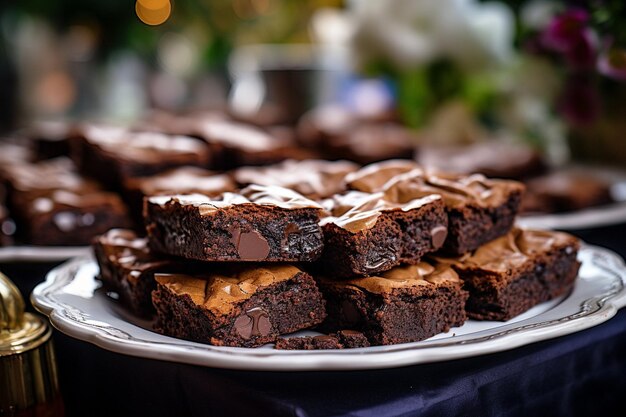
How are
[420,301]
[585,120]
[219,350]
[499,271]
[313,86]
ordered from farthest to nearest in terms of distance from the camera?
[313,86] → [585,120] → [499,271] → [420,301] → [219,350]

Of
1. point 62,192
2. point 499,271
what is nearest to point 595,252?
point 499,271

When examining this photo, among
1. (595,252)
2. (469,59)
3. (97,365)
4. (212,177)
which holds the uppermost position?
(469,59)

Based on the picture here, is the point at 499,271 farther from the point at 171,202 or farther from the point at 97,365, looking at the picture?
the point at 97,365

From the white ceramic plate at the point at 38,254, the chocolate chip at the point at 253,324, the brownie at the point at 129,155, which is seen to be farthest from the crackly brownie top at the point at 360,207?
the brownie at the point at 129,155

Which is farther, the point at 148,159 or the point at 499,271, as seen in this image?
the point at 148,159

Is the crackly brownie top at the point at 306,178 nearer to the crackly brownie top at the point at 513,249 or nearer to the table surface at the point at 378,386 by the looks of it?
the crackly brownie top at the point at 513,249

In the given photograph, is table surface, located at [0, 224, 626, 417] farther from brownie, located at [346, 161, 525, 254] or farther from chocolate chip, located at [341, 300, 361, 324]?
brownie, located at [346, 161, 525, 254]

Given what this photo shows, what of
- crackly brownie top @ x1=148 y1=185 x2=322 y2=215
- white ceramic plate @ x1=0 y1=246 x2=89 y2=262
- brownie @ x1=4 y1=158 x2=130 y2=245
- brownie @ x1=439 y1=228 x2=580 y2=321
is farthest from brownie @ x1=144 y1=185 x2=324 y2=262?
brownie @ x1=4 y1=158 x2=130 y2=245

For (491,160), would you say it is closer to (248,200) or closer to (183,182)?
(183,182)
